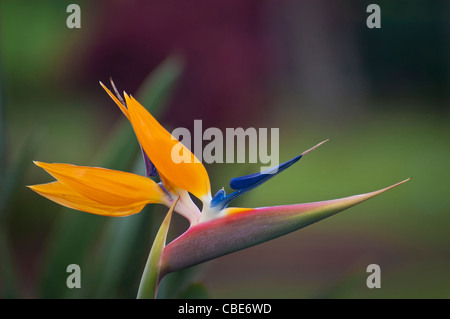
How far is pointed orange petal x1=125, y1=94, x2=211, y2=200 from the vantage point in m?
0.49

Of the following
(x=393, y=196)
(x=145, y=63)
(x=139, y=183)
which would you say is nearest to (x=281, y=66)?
(x=145, y=63)

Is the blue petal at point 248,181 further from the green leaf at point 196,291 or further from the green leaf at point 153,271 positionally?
the green leaf at point 196,291

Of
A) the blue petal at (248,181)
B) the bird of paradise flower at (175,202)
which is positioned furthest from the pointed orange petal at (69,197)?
the blue petal at (248,181)

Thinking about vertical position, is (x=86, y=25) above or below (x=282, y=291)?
above

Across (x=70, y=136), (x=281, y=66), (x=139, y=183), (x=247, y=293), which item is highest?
(x=281, y=66)

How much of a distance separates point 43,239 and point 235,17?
1.51 metres

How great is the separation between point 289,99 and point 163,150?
2.30 meters

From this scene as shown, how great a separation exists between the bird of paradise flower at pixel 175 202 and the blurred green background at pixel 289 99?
1.42 m

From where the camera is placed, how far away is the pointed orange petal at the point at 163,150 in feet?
1.60

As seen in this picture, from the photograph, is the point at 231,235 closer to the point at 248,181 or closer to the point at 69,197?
the point at 248,181

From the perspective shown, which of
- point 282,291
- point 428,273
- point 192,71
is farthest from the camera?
point 192,71

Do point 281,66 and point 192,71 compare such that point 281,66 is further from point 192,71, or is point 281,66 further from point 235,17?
point 192,71

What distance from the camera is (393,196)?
2504 mm

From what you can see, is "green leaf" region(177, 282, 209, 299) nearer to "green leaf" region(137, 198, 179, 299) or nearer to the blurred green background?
"green leaf" region(137, 198, 179, 299)
